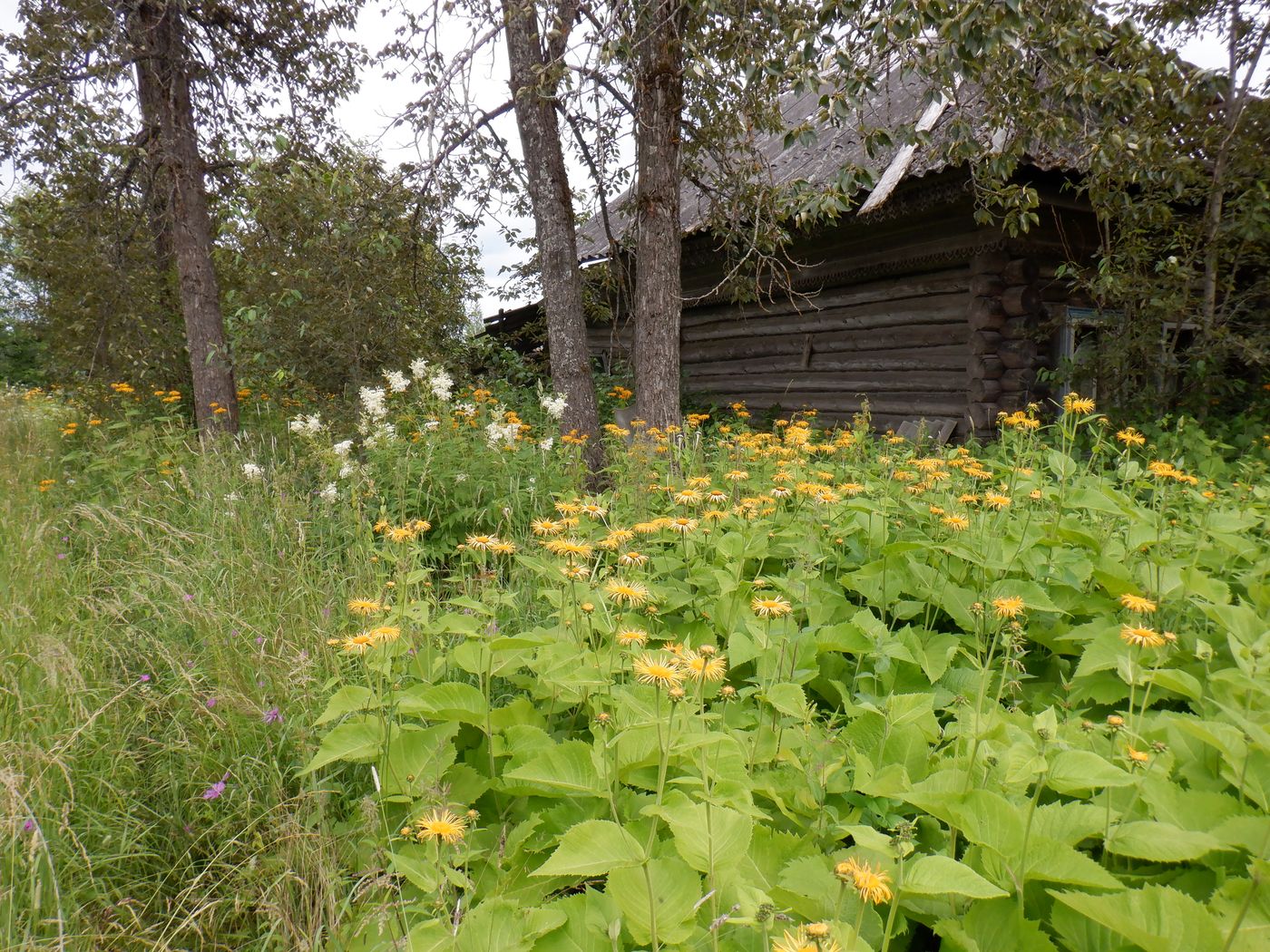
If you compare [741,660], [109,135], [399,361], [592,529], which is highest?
[109,135]

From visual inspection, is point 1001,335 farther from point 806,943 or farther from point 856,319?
point 806,943

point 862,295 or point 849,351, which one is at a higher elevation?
point 862,295

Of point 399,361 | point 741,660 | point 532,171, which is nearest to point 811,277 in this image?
point 532,171

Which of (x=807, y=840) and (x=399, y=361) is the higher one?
(x=399, y=361)

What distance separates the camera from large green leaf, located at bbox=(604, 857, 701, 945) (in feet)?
3.53

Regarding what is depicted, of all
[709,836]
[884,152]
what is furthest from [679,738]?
[884,152]

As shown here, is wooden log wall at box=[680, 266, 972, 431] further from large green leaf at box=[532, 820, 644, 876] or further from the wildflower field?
large green leaf at box=[532, 820, 644, 876]

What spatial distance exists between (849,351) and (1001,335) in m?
1.83

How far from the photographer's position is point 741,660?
6.54 feet

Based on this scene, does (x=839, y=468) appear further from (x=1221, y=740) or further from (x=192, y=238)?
(x=192, y=238)

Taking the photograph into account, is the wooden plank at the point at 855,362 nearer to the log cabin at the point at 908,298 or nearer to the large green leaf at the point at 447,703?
the log cabin at the point at 908,298

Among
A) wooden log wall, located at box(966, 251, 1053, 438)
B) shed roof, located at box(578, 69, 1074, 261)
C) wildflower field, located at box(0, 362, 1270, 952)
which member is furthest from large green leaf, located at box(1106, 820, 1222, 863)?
wooden log wall, located at box(966, 251, 1053, 438)

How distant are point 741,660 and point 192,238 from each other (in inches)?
245

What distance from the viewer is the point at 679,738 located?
4.33 feet
